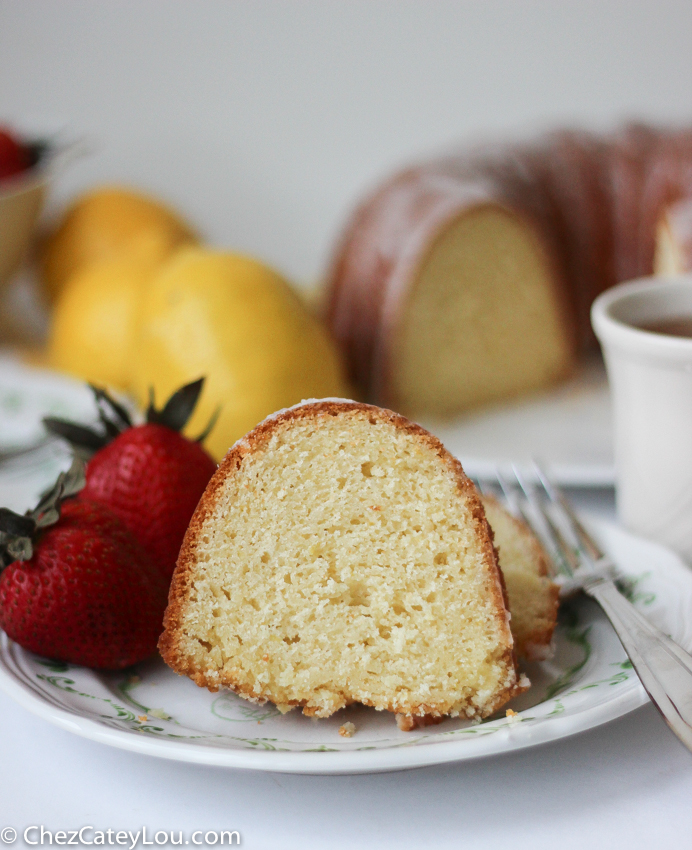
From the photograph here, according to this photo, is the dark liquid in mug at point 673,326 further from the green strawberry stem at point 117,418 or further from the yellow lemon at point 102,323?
the yellow lemon at point 102,323

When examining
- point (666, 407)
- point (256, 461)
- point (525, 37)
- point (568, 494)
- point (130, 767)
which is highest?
point (525, 37)

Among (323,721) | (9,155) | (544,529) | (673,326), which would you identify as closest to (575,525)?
(544,529)

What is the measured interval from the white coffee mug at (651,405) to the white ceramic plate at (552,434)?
183 millimetres

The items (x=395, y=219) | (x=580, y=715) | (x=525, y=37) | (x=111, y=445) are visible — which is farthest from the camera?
(x=525, y=37)

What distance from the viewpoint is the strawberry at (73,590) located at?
2.77 feet

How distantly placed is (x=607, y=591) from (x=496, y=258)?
3.31 feet

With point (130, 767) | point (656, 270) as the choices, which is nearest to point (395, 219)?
point (656, 270)

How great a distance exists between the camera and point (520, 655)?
0.88 meters

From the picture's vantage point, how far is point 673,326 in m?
1.18

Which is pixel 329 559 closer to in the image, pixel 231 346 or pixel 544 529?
pixel 544 529

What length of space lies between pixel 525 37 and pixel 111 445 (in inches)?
76.5

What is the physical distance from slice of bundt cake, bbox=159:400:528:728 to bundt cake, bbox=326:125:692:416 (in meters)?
0.94

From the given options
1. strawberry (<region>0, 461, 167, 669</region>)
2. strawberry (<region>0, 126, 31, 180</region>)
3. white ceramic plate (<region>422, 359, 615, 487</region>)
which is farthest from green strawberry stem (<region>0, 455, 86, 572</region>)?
strawberry (<region>0, 126, 31, 180</region>)

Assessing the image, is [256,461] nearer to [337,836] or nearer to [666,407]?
[337,836]
